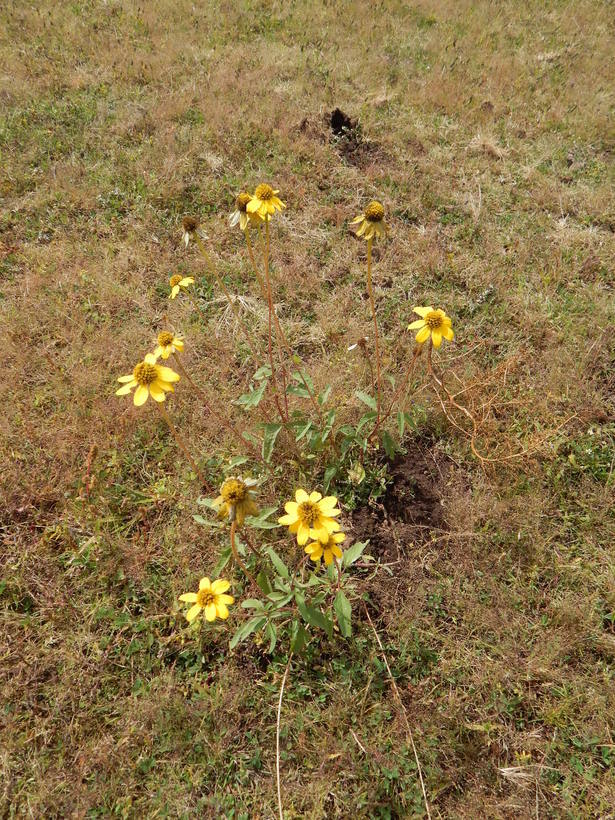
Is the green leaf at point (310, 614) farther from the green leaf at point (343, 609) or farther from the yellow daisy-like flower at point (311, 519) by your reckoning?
the yellow daisy-like flower at point (311, 519)

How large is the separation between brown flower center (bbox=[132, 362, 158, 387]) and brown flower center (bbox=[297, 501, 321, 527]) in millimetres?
739

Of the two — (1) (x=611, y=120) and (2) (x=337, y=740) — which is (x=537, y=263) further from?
(2) (x=337, y=740)

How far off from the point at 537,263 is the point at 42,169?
4.11 metres

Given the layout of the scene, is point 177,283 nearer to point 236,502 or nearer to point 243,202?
point 243,202

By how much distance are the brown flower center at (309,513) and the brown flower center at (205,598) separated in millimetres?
435

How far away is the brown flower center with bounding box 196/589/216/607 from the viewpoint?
169 cm

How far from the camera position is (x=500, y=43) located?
5.97m

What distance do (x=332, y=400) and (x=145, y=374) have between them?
1188 millimetres

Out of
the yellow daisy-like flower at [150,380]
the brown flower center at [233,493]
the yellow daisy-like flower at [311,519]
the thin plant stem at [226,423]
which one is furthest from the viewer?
the thin plant stem at [226,423]

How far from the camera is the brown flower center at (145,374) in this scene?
180cm

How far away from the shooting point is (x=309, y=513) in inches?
63.1

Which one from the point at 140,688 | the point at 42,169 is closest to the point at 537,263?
the point at 140,688

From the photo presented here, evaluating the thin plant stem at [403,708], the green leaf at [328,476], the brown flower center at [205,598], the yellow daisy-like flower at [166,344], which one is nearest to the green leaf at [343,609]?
the thin plant stem at [403,708]

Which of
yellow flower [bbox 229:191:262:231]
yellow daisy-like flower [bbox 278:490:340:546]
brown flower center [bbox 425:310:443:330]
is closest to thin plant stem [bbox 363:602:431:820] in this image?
yellow daisy-like flower [bbox 278:490:340:546]
